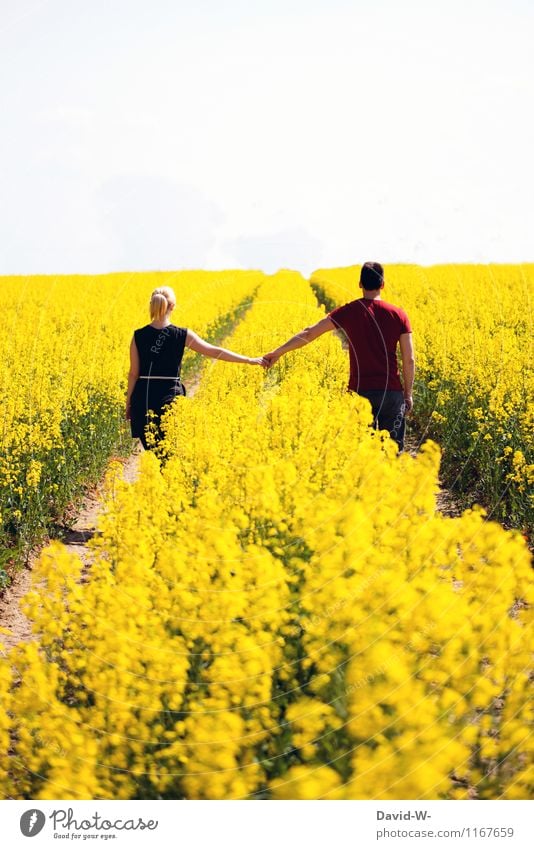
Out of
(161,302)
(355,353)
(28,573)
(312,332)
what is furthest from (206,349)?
(28,573)

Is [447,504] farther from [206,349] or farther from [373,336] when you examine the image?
[206,349]

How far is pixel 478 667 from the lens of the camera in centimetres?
365

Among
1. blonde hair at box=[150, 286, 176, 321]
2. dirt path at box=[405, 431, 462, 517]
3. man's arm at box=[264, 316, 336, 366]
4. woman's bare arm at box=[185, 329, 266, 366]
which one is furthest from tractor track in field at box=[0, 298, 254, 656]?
dirt path at box=[405, 431, 462, 517]

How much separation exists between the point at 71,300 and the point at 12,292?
25.0ft

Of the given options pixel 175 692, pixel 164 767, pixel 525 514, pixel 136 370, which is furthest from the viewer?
pixel 525 514

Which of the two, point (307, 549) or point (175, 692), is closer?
point (175, 692)

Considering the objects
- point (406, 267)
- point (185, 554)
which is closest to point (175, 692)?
point (185, 554)

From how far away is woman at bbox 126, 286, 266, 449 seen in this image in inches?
283

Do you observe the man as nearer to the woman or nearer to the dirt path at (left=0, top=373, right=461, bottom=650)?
the woman

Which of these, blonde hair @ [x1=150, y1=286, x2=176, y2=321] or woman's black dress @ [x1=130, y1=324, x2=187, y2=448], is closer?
blonde hair @ [x1=150, y1=286, x2=176, y2=321]

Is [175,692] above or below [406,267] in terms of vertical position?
below

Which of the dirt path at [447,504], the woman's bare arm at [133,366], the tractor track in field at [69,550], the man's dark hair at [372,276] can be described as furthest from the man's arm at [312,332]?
the dirt path at [447,504]

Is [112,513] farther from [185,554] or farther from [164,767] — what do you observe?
[164,767]

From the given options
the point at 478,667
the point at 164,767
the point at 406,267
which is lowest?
the point at 164,767
